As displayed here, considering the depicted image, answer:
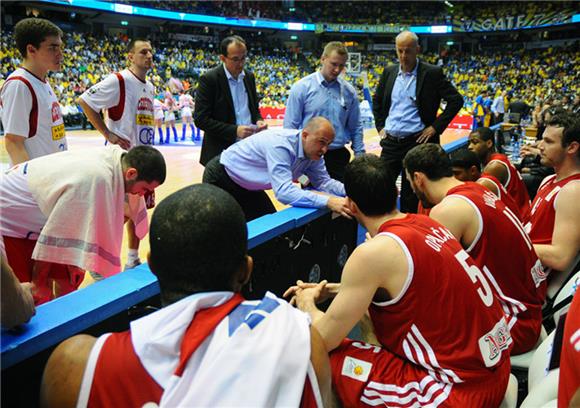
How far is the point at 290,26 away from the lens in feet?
120

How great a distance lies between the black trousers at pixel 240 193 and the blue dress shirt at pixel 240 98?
89cm

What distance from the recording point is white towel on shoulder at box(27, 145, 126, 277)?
205 cm

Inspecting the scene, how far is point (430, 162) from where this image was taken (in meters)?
2.52

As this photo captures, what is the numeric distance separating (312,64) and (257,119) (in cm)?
3370

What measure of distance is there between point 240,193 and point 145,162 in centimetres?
117

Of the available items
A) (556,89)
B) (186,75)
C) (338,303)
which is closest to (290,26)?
(186,75)

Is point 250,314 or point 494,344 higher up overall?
point 250,314

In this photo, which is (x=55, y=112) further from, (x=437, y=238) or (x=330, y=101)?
(x=437, y=238)

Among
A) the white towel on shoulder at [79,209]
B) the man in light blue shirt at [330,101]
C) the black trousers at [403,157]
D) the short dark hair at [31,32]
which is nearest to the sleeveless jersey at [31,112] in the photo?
the short dark hair at [31,32]

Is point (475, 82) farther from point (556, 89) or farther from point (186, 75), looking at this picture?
point (186, 75)

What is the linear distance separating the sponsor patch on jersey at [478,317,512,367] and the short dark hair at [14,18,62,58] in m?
3.02

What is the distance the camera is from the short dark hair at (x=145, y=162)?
225 centimetres

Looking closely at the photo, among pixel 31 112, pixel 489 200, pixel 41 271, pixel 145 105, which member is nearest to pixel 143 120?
pixel 145 105

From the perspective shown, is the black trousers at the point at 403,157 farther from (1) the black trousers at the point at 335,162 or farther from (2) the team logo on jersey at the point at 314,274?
(2) the team logo on jersey at the point at 314,274
